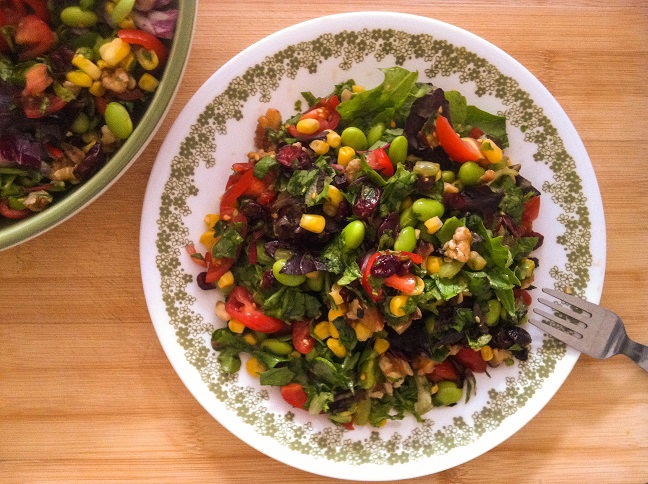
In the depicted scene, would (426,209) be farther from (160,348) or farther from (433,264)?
(160,348)

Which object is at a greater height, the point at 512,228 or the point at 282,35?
the point at 282,35

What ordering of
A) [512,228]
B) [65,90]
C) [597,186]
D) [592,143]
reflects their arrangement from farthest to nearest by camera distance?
[592,143] → [597,186] → [512,228] → [65,90]

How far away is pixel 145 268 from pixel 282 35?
3.40 ft

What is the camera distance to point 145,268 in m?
2.12

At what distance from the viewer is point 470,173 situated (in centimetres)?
194

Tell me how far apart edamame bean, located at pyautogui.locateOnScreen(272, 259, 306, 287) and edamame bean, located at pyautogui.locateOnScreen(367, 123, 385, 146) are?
1.81 feet

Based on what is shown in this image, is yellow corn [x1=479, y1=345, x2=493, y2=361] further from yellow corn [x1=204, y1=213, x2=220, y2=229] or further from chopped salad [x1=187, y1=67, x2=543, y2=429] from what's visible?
yellow corn [x1=204, y1=213, x2=220, y2=229]

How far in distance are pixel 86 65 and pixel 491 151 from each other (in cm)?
142

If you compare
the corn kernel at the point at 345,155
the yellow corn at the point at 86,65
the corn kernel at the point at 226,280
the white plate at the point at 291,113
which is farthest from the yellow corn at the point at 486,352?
the yellow corn at the point at 86,65

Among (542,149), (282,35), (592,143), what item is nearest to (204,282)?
(282,35)

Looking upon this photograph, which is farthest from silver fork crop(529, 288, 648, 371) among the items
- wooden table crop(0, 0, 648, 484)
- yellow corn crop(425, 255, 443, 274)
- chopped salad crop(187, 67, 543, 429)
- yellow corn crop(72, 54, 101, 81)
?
yellow corn crop(72, 54, 101, 81)

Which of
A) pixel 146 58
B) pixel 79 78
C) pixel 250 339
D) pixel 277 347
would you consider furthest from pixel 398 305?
pixel 79 78

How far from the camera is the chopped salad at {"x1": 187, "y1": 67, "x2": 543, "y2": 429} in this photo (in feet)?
6.31

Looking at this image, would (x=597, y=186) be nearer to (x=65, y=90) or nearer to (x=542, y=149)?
(x=542, y=149)
